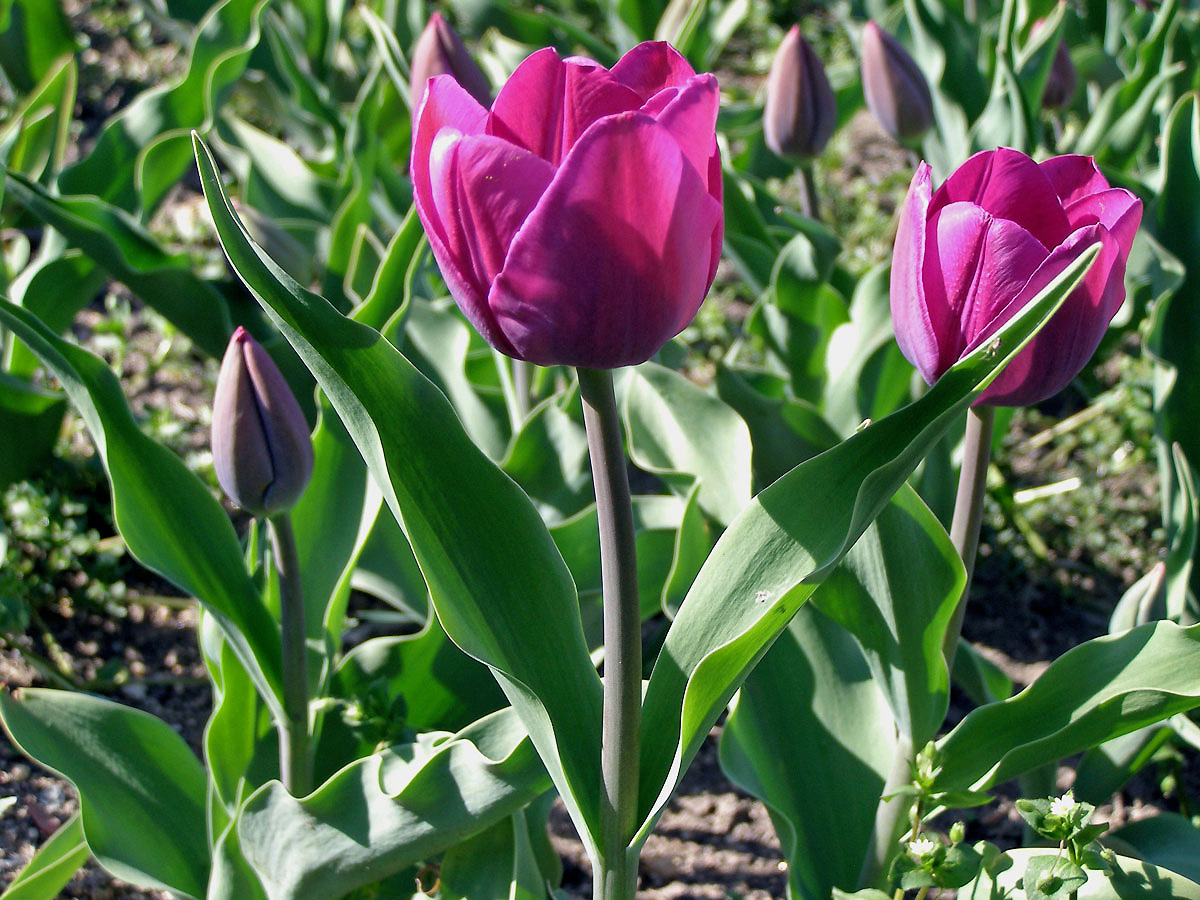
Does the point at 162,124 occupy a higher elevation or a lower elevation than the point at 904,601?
higher

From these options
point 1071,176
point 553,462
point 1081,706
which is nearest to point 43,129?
point 553,462

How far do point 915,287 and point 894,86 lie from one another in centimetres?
109

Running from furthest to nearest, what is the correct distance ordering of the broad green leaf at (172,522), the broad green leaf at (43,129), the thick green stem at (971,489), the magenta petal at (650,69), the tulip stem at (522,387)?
the broad green leaf at (43,129)
the tulip stem at (522,387)
the broad green leaf at (172,522)
the thick green stem at (971,489)
the magenta petal at (650,69)

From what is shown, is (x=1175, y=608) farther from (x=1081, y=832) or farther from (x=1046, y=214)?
(x=1046, y=214)

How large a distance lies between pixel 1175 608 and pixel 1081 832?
0.59 m

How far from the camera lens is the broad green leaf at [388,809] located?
97 centimetres

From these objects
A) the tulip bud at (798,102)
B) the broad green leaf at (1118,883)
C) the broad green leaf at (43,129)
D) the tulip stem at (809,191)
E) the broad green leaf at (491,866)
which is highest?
the broad green leaf at (43,129)

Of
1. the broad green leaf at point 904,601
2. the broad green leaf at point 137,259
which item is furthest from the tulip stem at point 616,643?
the broad green leaf at point 137,259

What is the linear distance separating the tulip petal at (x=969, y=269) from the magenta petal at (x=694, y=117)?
9.6 inches

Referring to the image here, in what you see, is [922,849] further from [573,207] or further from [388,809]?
[573,207]

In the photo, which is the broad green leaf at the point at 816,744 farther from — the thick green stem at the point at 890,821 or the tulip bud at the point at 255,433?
Result: the tulip bud at the point at 255,433

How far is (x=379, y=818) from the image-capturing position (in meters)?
1.01

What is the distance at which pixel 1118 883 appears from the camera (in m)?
1.00

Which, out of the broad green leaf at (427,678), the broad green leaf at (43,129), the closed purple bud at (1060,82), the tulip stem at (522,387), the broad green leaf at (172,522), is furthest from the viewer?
the closed purple bud at (1060,82)
